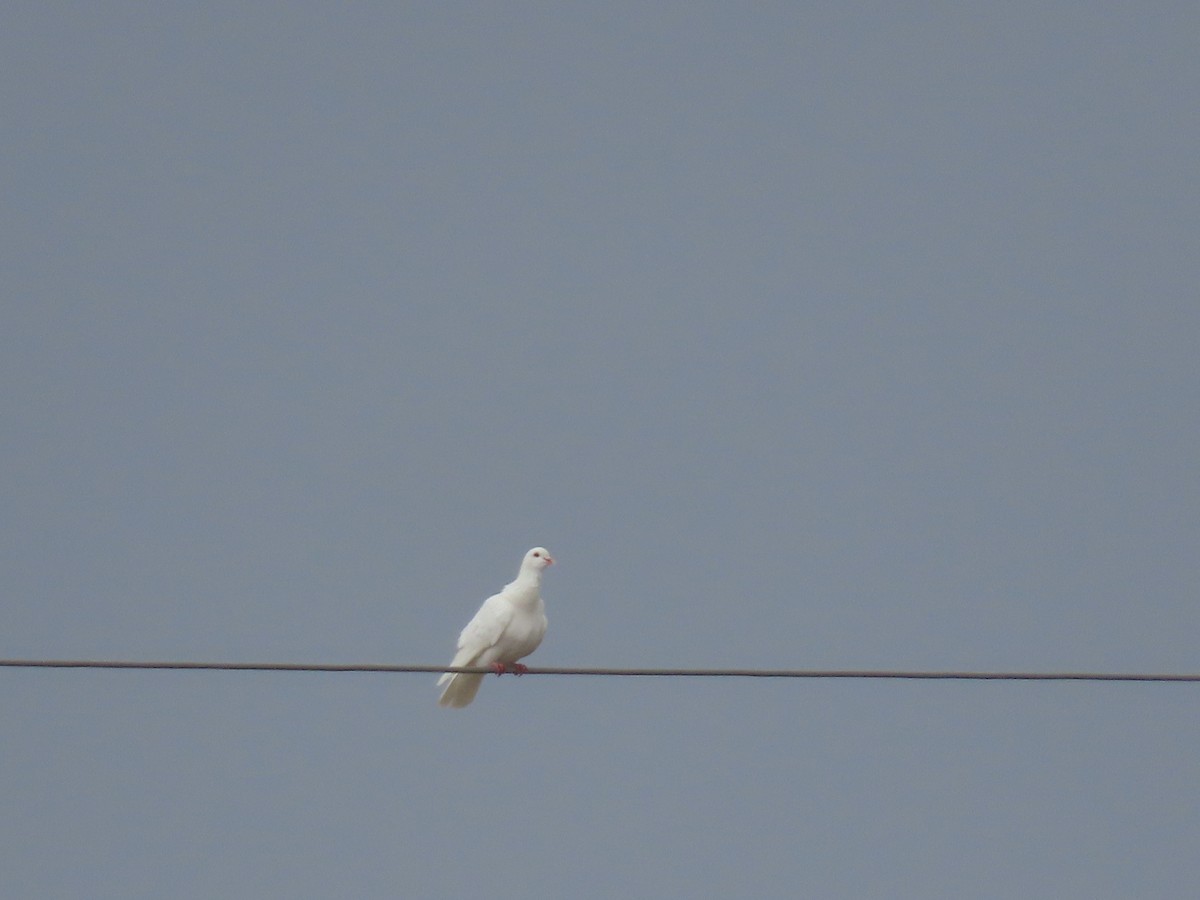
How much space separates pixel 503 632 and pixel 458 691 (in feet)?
1.91

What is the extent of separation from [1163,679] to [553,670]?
295 cm

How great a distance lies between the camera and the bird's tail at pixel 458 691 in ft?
49.1

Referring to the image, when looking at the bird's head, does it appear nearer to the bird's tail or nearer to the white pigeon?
the white pigeon

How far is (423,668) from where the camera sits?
10695mm

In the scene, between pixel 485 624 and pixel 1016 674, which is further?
pixel 485 624

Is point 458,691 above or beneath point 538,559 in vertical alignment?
beneath

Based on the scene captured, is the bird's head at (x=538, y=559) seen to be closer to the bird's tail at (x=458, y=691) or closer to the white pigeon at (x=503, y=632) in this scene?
the white pigeon at (x=503, y=632)

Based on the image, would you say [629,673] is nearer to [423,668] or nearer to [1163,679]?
[423,668]

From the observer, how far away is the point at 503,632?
14.7m

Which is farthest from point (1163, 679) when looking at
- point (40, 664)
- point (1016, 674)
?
point (40, 664)

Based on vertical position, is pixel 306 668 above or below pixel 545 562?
below

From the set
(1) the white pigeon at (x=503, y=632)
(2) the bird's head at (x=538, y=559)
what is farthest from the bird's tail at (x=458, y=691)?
(2) the bird's head at (x=538, y=559)

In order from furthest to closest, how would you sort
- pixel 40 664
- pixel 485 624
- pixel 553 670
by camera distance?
pixel 485 624
pixel 553 670
pixel 40 664

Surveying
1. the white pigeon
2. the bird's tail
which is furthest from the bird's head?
the bird's tail
